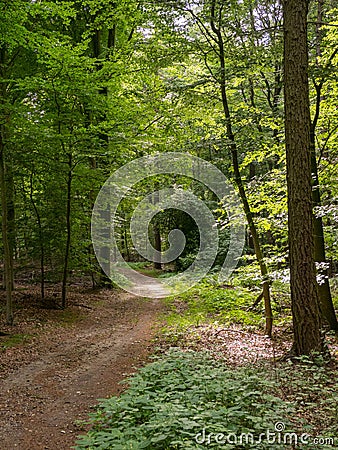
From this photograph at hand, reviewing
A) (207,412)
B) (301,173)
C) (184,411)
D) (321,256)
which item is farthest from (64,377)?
(321,256)

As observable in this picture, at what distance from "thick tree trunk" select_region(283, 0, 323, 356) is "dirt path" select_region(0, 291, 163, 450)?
2938 mm

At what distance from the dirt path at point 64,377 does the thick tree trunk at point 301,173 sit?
9.64 ft

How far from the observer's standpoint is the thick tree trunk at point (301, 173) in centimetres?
625

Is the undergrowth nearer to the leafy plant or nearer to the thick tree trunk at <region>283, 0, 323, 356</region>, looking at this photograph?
the leafy plant

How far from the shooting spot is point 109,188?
1503 centimetres

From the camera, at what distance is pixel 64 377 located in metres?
6.55

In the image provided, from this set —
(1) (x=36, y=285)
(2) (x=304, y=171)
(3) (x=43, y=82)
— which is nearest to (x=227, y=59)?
(2) (x=304, y=171)

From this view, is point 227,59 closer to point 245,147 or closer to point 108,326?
point 245,147

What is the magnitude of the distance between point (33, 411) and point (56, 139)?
7.40 m

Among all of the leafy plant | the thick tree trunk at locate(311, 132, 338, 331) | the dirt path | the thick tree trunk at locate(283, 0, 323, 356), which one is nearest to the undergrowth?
the leafy plant

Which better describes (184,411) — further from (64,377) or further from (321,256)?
(321,256)

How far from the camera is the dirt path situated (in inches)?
180

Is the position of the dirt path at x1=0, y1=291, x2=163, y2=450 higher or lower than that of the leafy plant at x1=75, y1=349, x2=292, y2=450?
lower

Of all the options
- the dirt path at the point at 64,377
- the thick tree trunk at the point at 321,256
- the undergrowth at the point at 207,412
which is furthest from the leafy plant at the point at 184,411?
the thick tree trunk at the point at 321,256
